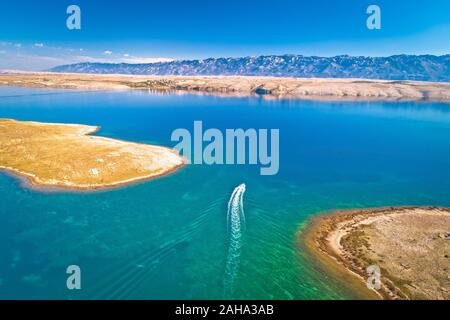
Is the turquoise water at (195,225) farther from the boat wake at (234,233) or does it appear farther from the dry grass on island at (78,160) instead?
the dry grass on island at (78,160)

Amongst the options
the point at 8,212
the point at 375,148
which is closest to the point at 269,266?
the point at 8,212

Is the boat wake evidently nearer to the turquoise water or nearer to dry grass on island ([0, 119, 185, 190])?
the turquoise water

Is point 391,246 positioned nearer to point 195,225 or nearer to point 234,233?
point 234,233

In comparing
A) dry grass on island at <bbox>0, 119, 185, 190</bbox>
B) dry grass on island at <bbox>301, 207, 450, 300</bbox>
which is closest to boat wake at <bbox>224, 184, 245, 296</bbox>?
dry grass on island at <bbox>301, 207, 450, 300</bbox>

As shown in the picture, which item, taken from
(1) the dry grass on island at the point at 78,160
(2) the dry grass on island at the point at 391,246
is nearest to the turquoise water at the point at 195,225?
(2) the dry grass on island at the point at 391,246
